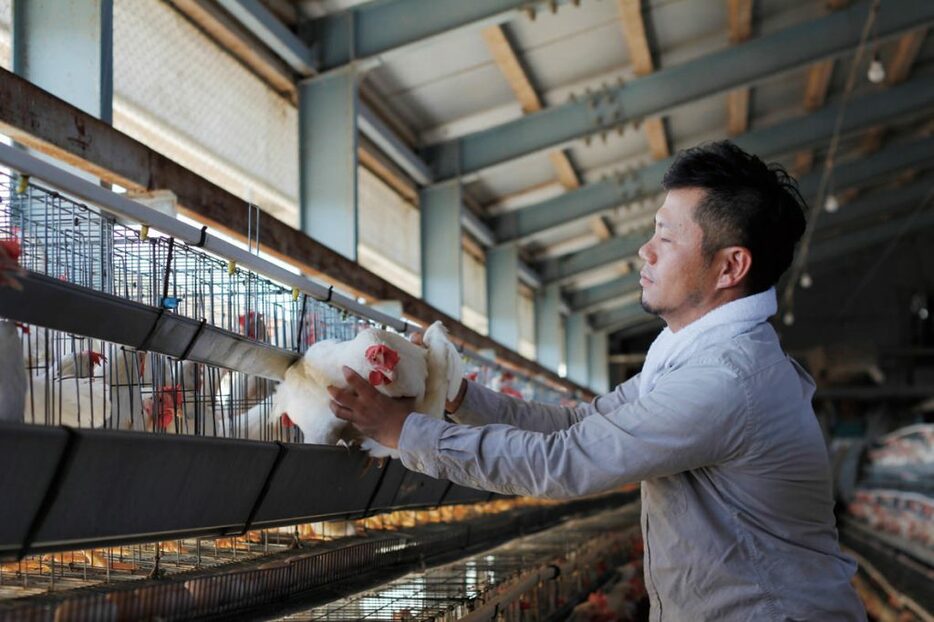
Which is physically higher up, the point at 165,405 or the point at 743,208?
the point at 743,208

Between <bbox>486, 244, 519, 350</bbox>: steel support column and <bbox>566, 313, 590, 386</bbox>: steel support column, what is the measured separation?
18.1 feet

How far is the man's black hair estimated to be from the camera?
2229 mm

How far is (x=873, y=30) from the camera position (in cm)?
929

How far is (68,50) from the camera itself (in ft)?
13.8

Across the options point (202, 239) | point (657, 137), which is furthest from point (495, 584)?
point (657, 137)

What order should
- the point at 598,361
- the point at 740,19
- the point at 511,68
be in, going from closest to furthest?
the point at 511,68 < the point at 740,19 < the point at 598,361

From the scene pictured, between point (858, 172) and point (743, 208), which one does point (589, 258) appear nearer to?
point (858, 172)

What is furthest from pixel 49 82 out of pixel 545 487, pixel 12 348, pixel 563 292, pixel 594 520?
pixel 563 292

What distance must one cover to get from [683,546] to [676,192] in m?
0.68

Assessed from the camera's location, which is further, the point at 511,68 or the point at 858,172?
the point at 858,172

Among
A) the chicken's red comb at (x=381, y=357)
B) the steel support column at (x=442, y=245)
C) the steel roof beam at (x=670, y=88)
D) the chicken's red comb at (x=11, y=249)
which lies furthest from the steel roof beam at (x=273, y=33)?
the chicken's red comb at (x=11, y=249)

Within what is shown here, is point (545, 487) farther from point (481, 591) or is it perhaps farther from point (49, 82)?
point (49, 82)

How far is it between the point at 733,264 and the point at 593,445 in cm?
48

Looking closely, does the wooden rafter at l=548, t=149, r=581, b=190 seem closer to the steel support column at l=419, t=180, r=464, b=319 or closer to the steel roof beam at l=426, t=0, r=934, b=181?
the steel roof beam at l=426, t=0, r=934, b=181
